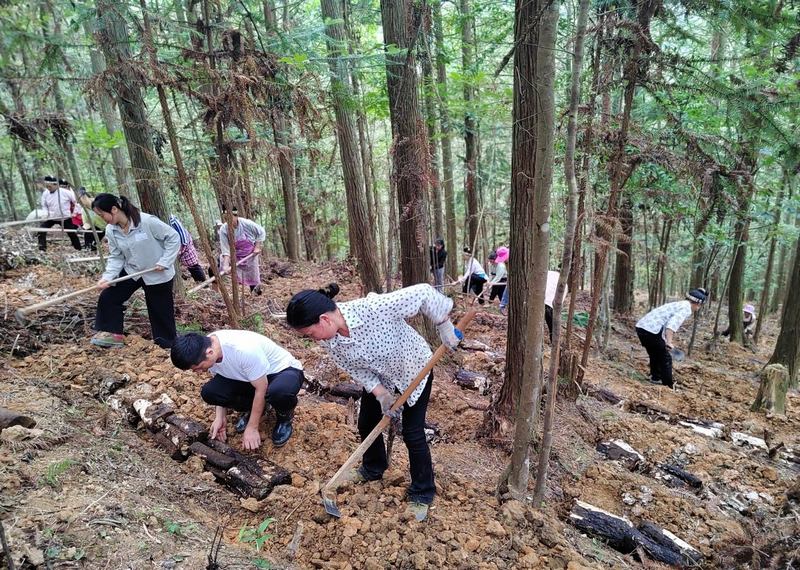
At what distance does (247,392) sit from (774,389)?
21.9 feet

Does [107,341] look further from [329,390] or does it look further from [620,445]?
[620,445]

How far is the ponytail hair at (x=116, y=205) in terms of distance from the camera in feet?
13.5

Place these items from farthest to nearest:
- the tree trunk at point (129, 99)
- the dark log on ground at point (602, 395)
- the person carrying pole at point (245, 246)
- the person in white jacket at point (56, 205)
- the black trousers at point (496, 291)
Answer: the black trousers at point (496, 291), the person in white jacket at point (56, 205), the person carrying pole at point (245, 246), the dark log on ground at point (602, 395), the tree trunk at point (129, 99)

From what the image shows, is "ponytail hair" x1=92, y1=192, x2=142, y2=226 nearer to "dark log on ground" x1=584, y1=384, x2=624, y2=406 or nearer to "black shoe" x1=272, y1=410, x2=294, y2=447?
"black shoe" x1=272, y1=410, x2=294, y2=447

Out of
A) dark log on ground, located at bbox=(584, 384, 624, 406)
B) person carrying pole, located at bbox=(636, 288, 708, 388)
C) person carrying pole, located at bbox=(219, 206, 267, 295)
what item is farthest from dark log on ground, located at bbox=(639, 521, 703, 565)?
person carrying pole, located at bbox=(219, 206, 267, 295)

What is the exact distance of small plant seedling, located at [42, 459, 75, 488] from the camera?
8.70 ft

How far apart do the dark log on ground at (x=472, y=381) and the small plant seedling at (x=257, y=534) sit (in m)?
3.19

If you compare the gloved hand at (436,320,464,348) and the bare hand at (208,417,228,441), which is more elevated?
the gloved hand at (436,320,464,348)

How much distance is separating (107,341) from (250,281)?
274 centimetres

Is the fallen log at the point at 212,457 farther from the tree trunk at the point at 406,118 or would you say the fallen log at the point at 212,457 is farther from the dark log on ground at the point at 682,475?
the dark log on ground at the point at 682,475

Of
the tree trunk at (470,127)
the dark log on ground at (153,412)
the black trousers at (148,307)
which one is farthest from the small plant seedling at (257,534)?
the tree trunk at (470,127)

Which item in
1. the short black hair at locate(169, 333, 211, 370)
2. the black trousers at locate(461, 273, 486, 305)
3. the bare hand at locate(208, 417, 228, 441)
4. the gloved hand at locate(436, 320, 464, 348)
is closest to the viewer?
the gloved hand at locate(436, 320, 464, 348)

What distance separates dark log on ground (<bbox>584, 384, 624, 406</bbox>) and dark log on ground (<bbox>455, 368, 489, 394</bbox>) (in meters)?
1.42

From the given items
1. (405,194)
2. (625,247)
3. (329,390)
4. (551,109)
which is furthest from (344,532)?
(625,247)
